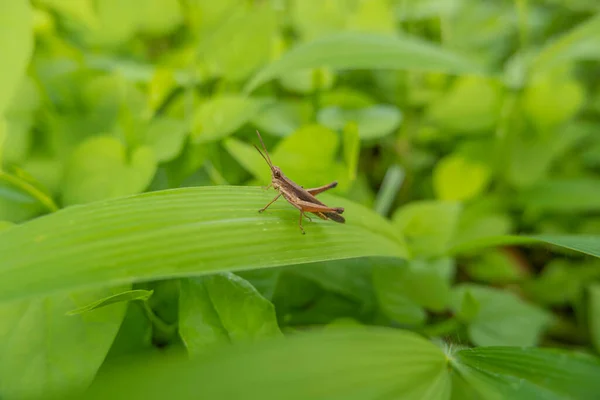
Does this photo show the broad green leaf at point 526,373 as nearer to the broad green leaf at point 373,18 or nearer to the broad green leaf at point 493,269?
the broad green leaf at point 493,269

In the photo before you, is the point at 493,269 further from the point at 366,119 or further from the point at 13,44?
the point at 13,44

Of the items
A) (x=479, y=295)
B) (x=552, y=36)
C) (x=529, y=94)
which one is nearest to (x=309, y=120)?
(x=479, y=295)

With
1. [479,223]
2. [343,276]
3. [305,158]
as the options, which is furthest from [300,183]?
[479,223]

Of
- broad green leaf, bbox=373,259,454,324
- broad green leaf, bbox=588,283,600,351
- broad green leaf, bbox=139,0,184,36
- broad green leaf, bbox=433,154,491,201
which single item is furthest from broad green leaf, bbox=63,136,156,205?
broad green leaf, bbox=588,283,600,351

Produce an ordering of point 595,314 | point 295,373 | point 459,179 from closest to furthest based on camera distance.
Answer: point 295,373 → point 595,314 → point 459,179

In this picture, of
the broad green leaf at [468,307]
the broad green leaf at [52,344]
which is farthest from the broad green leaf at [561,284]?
the broad green leaf at [52,344]

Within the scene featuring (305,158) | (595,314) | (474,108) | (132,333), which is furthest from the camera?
(474,108)

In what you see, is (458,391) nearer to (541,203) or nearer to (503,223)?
(503,223)
